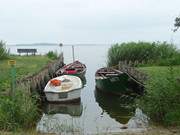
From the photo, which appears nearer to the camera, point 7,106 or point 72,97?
point 7,106

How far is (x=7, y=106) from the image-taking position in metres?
13.0

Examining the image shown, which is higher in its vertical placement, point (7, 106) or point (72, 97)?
point (7, 106)

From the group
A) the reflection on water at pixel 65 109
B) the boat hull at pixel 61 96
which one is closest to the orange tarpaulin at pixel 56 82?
the boat hull at pixel 61 96

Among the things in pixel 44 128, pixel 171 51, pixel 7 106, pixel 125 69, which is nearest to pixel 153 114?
pixel 44 128

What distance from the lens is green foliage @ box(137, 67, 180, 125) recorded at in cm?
1295

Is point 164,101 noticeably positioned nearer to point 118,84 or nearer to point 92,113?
point 92,113

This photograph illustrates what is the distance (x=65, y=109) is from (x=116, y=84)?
445 cm

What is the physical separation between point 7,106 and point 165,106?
4611 mm

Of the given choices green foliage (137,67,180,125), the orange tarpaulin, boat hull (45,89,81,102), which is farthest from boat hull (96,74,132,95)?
green foliage (137,67,180,125)

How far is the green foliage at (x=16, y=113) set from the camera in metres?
12.5

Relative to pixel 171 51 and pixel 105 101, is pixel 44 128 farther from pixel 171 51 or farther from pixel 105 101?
pixel 171 51

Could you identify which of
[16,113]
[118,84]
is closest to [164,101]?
[16,113]

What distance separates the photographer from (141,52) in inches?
1459

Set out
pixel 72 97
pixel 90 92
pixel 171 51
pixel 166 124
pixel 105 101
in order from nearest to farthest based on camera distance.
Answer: pixel 166 124 < pixel 72 97 < pixel 105 101 < pixel 90 92 < pixel 171 51
